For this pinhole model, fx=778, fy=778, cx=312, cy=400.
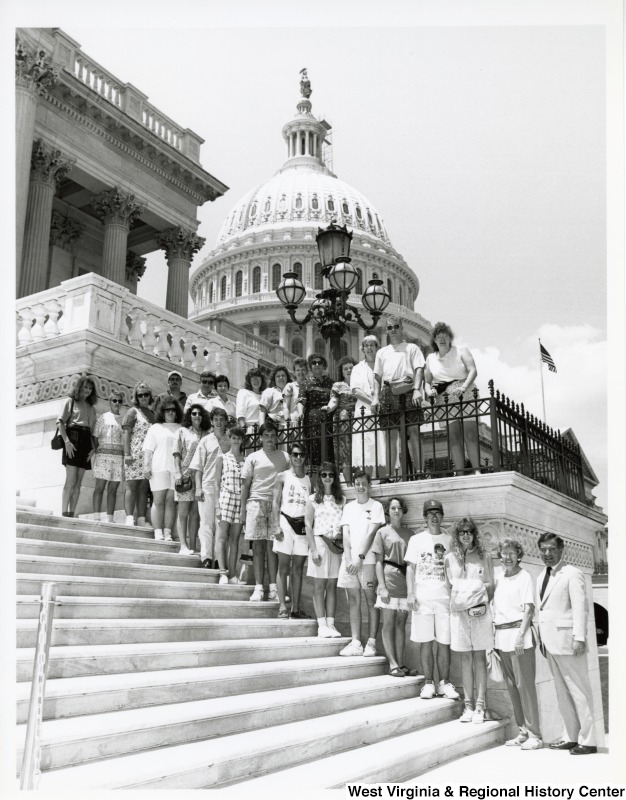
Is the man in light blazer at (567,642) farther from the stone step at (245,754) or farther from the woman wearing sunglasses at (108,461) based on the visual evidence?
the woman wearing sunglasses at (108,461)

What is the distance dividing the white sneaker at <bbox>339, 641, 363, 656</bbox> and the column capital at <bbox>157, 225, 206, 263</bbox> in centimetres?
2087

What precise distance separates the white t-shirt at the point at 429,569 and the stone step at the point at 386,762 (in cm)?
105

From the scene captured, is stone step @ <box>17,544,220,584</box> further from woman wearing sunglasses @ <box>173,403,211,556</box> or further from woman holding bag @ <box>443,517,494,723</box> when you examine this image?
woman holding bag @ <box>443,517,494,723</box>

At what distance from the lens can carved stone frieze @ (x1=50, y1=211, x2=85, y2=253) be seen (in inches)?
978

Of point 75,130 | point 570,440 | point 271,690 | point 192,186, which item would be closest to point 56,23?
point 271,690

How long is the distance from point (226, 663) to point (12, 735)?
6.69ft

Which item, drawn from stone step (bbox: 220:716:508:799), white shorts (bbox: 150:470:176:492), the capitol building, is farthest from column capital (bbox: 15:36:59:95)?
the capitol building

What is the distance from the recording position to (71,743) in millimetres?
4375

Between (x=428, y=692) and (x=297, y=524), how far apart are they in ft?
6.92

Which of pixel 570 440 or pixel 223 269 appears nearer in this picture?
pixel 570 440

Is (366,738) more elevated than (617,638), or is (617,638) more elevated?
(617,638)

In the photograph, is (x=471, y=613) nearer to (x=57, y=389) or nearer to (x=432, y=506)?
(x=432, y=506)

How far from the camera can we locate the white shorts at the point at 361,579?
7.81 metres

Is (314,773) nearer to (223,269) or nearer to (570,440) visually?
(570,440)
